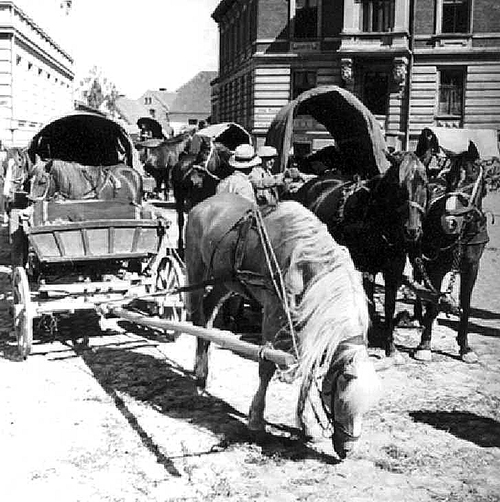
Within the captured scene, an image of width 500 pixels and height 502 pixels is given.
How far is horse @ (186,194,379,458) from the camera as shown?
163 inches

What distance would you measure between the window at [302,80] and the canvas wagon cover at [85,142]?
22446mm

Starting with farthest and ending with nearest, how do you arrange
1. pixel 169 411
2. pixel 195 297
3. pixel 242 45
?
pixel 242 45
pixel 195 297
pixel 169 411

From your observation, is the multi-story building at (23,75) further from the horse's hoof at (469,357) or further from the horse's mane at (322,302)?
the horse's mane at (322,302)

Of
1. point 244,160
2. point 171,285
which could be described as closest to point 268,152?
point 244,160

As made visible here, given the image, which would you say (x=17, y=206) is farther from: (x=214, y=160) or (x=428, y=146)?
(x=428, y=146)

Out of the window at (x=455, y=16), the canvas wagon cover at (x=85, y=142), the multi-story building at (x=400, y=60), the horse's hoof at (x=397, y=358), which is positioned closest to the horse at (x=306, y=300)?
the horse's hoof at (x=397, y=358)

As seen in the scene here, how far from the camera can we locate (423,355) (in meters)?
7.23

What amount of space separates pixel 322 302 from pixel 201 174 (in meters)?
9.40

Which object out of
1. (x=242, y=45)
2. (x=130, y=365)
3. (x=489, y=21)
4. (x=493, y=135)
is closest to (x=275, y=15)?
(x=242, y=45)

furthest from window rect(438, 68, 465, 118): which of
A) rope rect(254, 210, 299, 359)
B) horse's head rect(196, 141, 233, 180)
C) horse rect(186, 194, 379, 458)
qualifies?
rope rect(254, 210, 299, 359)

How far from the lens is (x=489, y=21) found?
30000 mm

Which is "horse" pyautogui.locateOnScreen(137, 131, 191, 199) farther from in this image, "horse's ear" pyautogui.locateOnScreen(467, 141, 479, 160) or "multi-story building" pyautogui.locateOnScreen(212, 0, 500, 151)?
"horse's ear" pyautogui.locateOnScreen(467, 141, 479, 160)

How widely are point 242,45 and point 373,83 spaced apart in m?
10.0

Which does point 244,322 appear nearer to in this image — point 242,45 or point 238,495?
point 238,495
